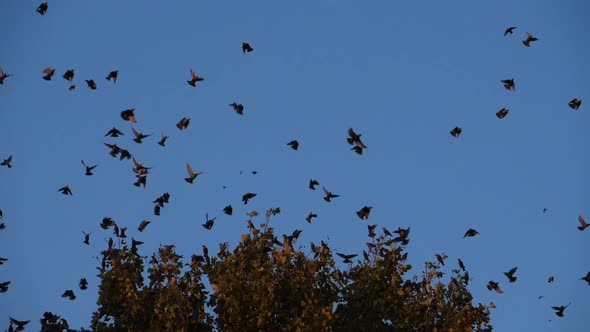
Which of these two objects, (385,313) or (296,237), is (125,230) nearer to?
(296,237)

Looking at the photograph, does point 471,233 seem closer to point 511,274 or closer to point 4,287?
point 511,274

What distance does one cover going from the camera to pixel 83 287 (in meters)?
43.8

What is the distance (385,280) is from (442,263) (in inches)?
114

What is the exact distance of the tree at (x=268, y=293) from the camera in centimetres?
4012

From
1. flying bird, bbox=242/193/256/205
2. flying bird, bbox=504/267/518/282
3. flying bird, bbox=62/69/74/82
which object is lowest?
flying bird, bbox=504/267/518/282

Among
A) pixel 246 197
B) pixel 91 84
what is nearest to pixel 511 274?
pixel 246 197

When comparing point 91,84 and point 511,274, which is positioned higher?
point 91,84

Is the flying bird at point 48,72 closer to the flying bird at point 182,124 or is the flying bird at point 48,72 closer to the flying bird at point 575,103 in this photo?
the flying bird at point 182,124

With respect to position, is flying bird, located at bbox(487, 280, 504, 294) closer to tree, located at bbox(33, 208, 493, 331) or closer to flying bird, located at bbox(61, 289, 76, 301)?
tree, located at bbox(33, 208, 493, 331)

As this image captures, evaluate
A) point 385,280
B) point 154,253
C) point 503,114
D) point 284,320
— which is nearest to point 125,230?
point 154,253

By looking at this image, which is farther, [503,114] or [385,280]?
[503,114]

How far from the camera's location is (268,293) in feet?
131

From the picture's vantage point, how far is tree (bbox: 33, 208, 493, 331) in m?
40.1

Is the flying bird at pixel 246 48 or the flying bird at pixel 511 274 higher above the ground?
the flying bird at pixel 246 48
